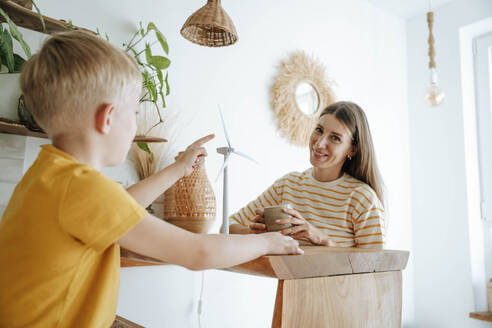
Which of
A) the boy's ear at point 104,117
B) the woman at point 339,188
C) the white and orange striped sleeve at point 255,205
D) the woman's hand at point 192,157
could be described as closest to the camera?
the boy's ear at point 104,117

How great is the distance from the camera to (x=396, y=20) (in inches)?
135

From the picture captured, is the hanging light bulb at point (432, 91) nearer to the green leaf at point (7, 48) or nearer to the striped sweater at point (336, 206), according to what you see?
the striped sweater at point (336, 206)

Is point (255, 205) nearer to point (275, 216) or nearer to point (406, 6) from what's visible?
point (275, 216)

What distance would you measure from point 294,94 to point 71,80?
1986mm

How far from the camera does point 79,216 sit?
659 millimetres

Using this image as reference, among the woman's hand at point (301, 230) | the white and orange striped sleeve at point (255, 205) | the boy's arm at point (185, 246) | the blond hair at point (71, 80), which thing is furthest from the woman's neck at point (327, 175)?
the blond hair at point (71, 80)

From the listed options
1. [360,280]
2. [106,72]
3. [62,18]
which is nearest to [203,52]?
[62,18]

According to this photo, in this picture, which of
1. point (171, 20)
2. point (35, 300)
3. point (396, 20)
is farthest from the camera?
point (396, 20)

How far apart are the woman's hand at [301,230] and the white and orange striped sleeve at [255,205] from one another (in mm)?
495

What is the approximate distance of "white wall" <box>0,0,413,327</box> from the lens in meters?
1.91

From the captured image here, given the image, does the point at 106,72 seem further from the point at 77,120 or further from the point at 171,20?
the point at 171,20

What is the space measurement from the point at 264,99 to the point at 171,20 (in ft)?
2.44

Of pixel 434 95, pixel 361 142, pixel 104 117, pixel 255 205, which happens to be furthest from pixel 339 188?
pixel 434 95

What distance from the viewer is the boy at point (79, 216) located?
0.68 meters
